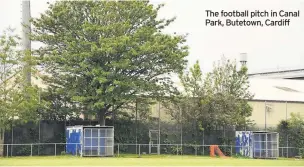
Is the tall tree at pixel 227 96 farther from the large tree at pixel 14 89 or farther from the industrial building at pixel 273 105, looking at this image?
the large tree at pixel 14 89

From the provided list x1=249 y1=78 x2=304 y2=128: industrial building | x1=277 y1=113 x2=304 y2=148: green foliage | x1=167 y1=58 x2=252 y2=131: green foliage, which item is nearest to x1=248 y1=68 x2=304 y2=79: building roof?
x1=249 y1=78 x2=304 y2=128: industrial building

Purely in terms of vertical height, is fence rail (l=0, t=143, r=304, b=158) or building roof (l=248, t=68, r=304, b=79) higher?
building roof (l=248, t=68, r=304, b=79)

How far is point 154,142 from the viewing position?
58.5 metres

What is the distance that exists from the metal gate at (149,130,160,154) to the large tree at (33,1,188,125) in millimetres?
4703

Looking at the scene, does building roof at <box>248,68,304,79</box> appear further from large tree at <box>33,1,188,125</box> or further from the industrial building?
large tree at <box>33,1,188,125</box>

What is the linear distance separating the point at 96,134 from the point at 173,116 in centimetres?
1046

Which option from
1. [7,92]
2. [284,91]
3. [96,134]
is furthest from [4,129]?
[284,91]

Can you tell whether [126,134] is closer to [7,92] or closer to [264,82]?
[7,92]

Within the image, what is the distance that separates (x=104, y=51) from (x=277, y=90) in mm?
28270

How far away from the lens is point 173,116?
59.5 m

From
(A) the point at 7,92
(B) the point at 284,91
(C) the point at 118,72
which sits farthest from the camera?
(B) the point at 284,91

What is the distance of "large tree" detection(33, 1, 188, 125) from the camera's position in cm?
5281

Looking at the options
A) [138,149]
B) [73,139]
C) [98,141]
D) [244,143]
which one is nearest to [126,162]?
[98,141]

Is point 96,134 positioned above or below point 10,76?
below
